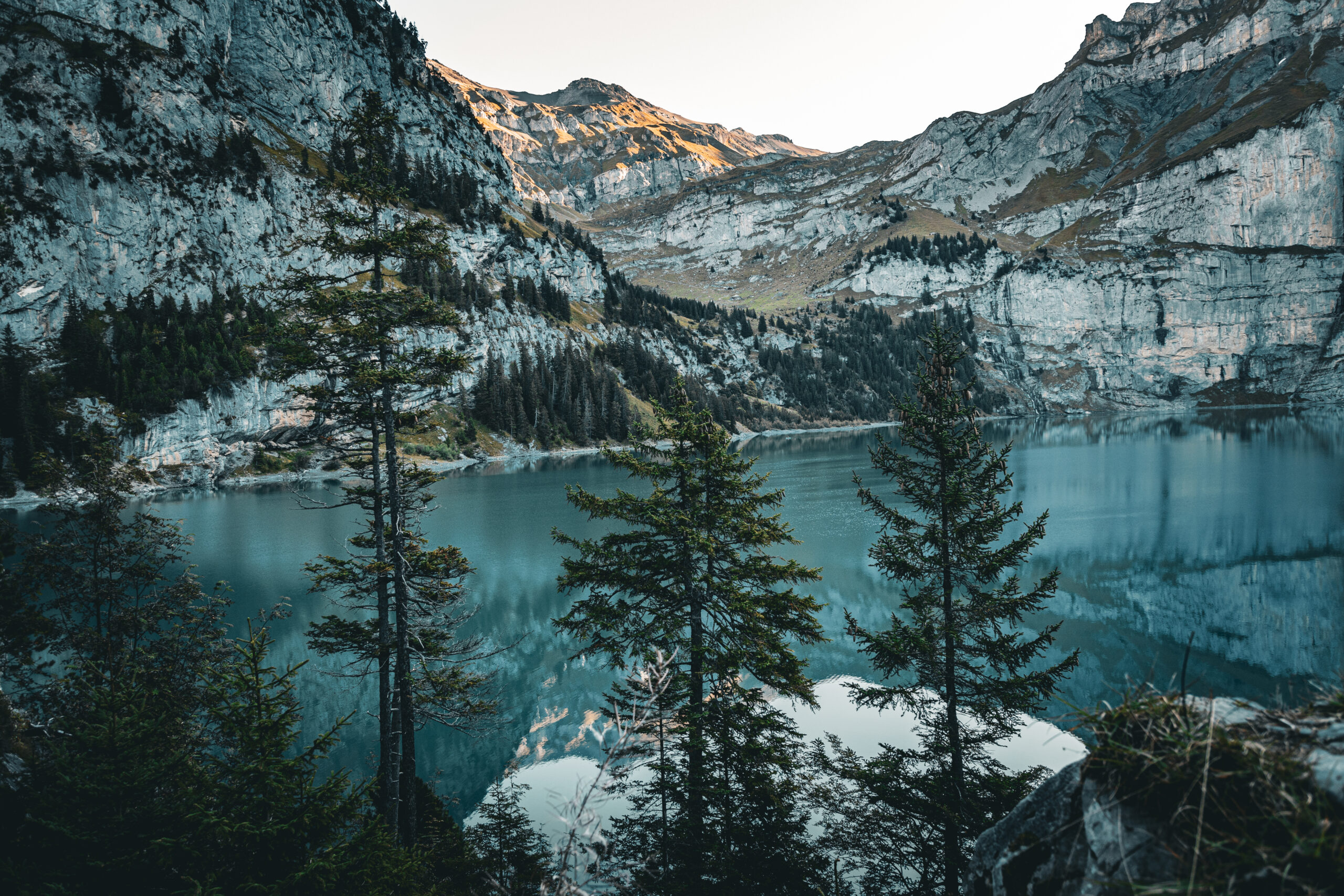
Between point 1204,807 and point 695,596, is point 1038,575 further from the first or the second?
point 1204,807

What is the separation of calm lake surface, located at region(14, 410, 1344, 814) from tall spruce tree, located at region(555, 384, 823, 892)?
19.0 feet

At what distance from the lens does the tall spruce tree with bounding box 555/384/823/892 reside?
12266 mm

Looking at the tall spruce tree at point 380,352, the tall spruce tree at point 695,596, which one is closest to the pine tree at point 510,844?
the tall spruce tree at point 380,352

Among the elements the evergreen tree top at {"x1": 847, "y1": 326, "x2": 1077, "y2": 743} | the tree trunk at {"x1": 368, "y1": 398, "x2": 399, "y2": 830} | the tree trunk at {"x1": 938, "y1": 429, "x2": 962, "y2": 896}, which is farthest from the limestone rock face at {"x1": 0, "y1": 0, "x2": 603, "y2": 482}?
the tree trunk at {"x1": 938, "y1": 429, "x2": 962, "y2": 896}

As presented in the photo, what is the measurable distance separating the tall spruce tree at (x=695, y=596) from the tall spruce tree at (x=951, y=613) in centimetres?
231

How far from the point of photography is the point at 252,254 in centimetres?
12056

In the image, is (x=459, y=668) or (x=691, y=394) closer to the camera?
(x=459, y=668)

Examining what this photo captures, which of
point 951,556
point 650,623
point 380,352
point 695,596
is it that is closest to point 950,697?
point 951,556

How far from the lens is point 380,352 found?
44.1 feet

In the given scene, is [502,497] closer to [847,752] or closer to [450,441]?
[450,441]

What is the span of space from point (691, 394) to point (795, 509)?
352 feet

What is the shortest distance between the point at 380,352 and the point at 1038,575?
1561 inches

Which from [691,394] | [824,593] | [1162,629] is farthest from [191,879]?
[691,394]

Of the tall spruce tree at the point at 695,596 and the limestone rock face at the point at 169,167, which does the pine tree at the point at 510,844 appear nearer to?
the tall spruce tree at the point at 695,596
